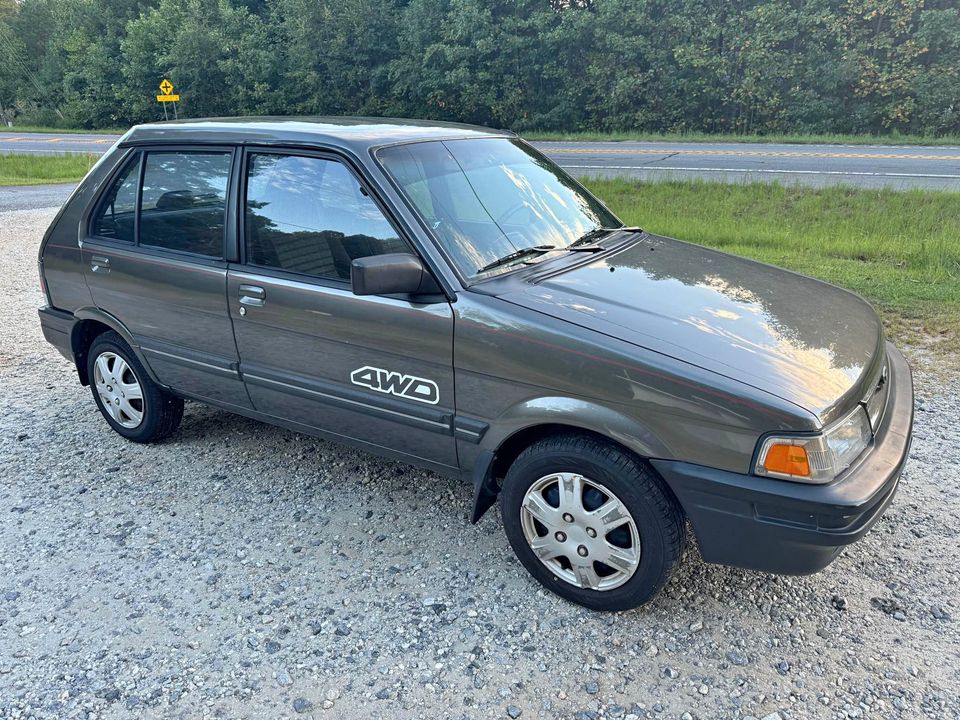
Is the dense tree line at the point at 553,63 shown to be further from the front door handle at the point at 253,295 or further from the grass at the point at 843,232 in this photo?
the front door handle at the point at 253,295

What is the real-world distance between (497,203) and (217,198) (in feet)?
4.66

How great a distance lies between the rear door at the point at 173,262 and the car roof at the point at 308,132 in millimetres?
87

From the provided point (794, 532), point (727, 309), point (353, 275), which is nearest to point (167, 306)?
point (353, 275)

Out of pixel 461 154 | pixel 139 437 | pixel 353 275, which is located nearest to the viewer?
pixel 353 275

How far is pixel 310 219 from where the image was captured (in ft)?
11.1

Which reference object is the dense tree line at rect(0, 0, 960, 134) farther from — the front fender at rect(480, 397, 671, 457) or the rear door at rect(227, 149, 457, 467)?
the front fender at rect(480, 397, 671, 457)

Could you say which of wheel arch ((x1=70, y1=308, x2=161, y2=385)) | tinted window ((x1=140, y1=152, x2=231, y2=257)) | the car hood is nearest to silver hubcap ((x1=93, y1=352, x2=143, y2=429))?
wheel arch ((x1=70, y1=308, x2=161, y2=385))

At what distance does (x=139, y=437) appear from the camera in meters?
4.45

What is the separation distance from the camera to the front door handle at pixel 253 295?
3.49 metres

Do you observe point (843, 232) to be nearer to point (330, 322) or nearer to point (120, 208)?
point (330, 322)

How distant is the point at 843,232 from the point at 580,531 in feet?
27.4

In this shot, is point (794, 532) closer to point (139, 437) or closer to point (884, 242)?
point (139, 437)

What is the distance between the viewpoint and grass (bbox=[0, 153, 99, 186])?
18.7 metres

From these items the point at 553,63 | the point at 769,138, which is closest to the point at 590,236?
the point at 769,138
